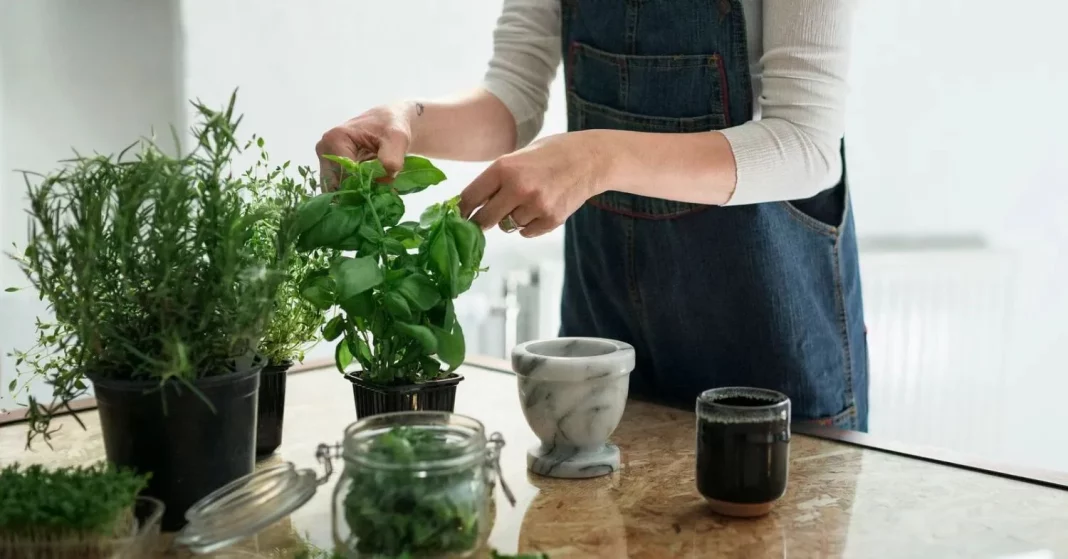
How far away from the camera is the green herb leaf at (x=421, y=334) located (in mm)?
898

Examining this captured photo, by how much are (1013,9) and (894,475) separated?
1924 mm

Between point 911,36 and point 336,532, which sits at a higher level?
point 911,36

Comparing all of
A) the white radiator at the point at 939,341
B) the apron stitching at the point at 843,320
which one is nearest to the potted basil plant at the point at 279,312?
the apron stitching at the point at 843,320

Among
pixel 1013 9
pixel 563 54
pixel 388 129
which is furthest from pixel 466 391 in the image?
pixel 1013 9

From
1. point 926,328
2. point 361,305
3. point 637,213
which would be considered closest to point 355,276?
point 361,305

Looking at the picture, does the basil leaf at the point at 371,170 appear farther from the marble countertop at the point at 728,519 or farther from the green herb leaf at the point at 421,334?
the marble countertop at the point at 728,519

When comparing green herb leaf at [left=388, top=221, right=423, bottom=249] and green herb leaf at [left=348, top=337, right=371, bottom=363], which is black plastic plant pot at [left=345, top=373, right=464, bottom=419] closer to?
green herb leaf at [left=348, top=337, right=371, bottom=363]

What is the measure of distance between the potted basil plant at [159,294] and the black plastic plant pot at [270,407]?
0.19 metres

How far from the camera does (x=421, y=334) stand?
0.90m

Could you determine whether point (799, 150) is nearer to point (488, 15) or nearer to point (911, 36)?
point (488, 15)

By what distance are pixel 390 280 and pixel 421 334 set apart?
0.06m

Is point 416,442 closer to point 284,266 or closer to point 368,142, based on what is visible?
point 284,266

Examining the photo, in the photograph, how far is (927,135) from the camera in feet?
8.34

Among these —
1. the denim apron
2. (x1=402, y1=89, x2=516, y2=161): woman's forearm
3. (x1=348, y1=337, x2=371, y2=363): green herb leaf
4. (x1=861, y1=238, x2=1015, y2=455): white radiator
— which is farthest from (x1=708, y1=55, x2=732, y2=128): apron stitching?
(x1=861, y1=238, x2=1015, y2=455): white radiator
